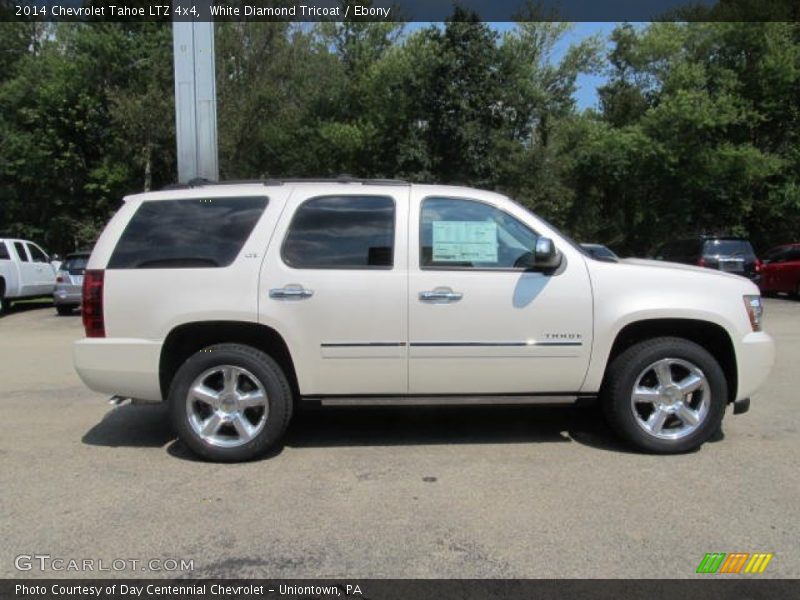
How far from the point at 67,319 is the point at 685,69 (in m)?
21.3

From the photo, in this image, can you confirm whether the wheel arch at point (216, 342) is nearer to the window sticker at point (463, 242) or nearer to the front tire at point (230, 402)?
the front tire at point (230, 402)

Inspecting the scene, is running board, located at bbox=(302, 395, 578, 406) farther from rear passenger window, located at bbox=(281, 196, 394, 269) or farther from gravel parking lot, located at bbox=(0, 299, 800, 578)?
rear passenger window, located at bbox=(281, 196, 394, 269)

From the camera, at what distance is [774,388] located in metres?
7.58

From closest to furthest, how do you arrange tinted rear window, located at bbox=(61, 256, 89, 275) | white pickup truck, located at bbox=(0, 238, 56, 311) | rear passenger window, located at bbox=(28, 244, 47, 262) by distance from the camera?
1. tinted rear window, located at bbox=(61, 256, 89, 275)
2. white pickup truck, located at bbox=(0, 238, 56, 311)
3. rear passenger window, located at bbox=(28, 244, 47, 262)

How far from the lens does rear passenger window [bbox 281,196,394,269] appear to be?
5180 millimetres

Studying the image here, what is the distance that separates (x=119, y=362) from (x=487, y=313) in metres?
2.62

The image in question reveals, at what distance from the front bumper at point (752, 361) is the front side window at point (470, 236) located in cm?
170

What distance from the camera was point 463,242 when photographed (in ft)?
17.2

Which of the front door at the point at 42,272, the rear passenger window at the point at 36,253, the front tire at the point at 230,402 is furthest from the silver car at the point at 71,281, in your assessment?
the front tire at the point at 230,402

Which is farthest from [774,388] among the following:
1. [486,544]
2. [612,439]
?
[486,544]

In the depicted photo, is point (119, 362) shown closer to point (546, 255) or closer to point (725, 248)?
point (546, 255)

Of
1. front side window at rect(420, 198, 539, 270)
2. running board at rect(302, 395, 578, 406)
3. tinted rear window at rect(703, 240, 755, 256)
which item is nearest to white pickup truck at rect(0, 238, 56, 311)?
running board at rect(302, 395, 578, 406)
